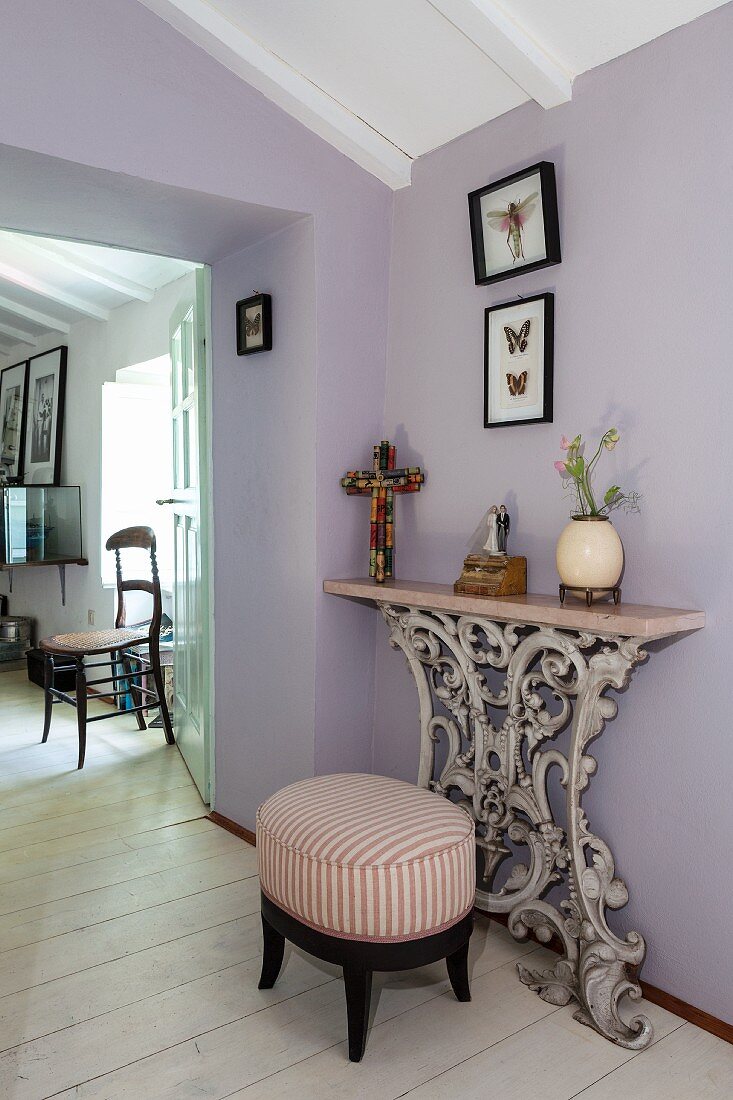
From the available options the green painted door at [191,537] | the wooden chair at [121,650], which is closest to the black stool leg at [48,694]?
the wooden chair at [121,650]

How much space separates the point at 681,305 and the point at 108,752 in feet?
10.4

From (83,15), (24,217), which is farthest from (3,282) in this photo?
(83,15)

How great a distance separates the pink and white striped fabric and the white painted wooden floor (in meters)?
0.28

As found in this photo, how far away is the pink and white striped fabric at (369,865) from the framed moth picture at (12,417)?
191 inches

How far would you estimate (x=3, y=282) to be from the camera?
484 cm

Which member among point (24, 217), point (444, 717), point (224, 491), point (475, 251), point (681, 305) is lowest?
point (444, 717)

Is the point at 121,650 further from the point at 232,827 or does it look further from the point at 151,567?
the point at 232,827

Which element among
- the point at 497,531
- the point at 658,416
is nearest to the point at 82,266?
the point at 497,531

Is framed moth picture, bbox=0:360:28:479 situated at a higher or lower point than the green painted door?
higher

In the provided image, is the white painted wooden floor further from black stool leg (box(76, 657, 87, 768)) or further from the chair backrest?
the chair backrest

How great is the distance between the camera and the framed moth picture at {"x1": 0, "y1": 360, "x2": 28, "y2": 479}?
6.06 metres

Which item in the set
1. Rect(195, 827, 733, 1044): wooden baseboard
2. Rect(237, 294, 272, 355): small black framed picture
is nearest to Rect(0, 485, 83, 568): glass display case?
Rect(237, 294, 272, 355): small black framed picture

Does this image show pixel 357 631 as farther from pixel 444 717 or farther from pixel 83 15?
pixel 83 15

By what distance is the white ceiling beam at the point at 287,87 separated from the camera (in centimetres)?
226
